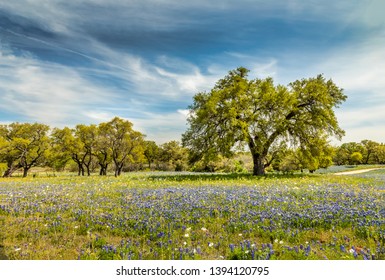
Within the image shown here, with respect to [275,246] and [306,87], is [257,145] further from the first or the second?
[275,246]

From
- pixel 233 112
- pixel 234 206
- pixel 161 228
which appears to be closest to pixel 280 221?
pixel 234 206

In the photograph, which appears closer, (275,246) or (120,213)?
(275,246)

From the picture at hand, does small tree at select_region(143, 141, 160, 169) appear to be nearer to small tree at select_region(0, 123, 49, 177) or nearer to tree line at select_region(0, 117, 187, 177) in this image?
tree line at select_region(0, 117, 187, 177)

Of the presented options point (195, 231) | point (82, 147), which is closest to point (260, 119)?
point (195, 231)

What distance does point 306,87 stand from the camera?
2705 cm

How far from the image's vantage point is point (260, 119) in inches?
1041

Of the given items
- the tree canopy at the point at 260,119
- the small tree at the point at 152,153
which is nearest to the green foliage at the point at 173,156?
the small tree at the point at 152,153

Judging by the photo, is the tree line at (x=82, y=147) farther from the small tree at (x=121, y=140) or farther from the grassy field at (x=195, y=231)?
the grassy field at (x=195, y=231)

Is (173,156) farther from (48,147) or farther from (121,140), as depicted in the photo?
(121,140)

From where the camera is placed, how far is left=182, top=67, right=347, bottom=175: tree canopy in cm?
2548

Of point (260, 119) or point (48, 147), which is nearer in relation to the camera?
point (260, 119)

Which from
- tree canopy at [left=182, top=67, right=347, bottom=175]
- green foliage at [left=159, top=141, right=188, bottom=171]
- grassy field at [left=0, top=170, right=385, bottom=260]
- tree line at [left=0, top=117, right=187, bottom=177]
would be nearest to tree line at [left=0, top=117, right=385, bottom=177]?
tree line at [left=0, top=117, right=187, bottom=177]

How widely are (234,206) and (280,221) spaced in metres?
2.30

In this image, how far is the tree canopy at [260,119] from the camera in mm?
25484
